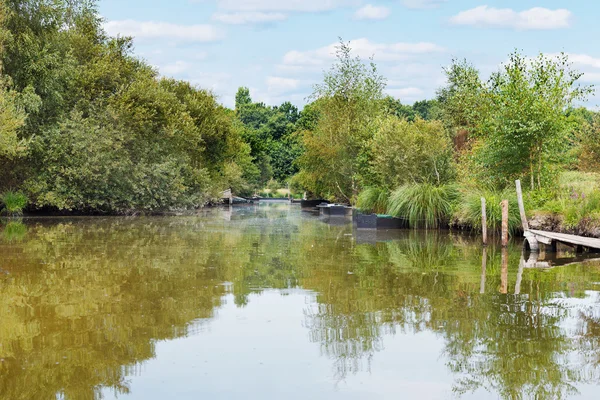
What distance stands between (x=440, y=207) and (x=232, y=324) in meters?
18.3

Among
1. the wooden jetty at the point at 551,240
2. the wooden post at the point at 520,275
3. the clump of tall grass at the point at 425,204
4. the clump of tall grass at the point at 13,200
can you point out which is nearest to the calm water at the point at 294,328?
the wooden post at the point at 520,275

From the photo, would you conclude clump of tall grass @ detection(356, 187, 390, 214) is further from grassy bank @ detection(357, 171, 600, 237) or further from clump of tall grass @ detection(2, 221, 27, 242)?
clump of tall grass @ detection(2, 221, 27, 242)

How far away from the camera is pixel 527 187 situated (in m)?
23.5

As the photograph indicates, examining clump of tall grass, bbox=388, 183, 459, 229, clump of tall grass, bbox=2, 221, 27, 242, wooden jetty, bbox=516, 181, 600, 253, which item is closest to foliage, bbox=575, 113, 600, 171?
clump of tall grass, bbox=388, 183, 459, 229

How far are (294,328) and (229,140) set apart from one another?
42.6 m

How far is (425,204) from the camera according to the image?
26.8 metres

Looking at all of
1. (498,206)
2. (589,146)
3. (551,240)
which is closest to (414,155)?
(498,206)

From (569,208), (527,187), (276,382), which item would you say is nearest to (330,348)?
(276,382)

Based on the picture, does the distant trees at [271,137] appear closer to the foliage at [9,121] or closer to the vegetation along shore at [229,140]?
the vegetation along shore at [229,140]

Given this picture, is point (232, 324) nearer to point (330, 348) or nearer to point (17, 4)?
point (330, 348)

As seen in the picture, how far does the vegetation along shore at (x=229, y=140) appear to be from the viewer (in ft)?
75.4

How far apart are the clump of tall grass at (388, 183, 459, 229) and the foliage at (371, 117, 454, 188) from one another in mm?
1666

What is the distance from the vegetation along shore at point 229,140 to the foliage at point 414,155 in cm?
6

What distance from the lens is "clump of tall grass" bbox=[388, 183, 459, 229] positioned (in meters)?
26.2
